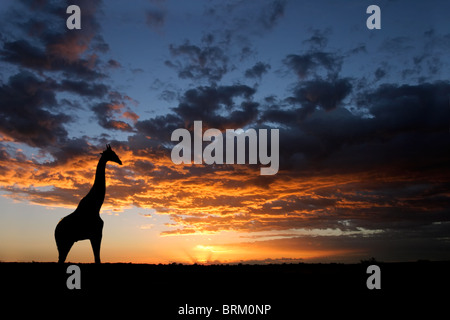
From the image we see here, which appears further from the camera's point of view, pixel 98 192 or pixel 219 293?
pixel 98 192

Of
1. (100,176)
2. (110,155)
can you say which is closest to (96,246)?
(100,176)

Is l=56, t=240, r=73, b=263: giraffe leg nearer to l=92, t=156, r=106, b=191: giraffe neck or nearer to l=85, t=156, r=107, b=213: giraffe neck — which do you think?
l=85, t=156, r=107, b=213: giraffe neck

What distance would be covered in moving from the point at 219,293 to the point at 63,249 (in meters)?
9.60

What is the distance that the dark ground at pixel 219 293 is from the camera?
8.91 metres

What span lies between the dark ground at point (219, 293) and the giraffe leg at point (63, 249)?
2529 millimetres

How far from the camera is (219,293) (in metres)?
10.6

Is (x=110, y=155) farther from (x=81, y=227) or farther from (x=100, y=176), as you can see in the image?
(x=81, y=227)

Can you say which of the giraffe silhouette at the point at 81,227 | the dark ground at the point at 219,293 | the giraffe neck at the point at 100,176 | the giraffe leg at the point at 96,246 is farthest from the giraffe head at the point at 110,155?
the dark ground at the point at 219,293

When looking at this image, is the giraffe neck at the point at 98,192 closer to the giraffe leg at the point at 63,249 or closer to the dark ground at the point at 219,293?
the giraffe leg at the point at 63,249

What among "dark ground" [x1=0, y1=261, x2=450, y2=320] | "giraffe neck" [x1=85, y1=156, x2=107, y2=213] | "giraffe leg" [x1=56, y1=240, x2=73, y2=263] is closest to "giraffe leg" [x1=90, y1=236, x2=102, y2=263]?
"giraffe leg" [x1=56, y1=240, x2=73, y2=263]

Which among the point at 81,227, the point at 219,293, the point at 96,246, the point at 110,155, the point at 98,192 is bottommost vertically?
the point at 219,293

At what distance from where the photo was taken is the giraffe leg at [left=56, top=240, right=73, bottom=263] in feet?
54.3
